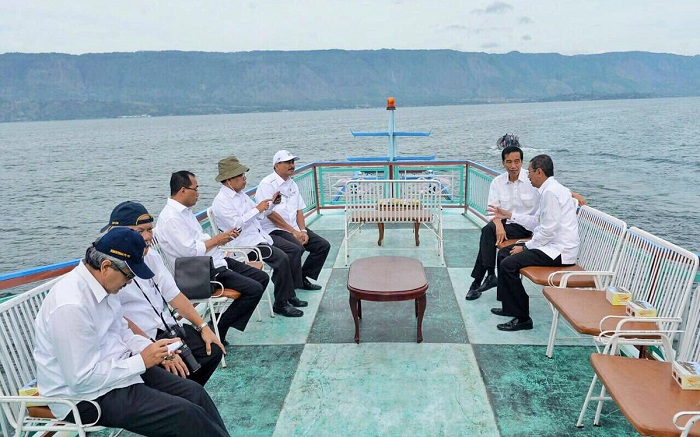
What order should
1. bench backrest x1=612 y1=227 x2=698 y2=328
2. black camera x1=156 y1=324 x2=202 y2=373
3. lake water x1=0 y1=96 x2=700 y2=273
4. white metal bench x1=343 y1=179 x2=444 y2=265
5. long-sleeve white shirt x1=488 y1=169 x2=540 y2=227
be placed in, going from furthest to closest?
lake water x1=0 y1=96 x2=700 y2=273 < white metal bench x1=343 y1=179 x2=444 y2=265 < long-sleeve white shirt x1=488 y1=169 x2=540 y2=227 < bench backrest x1=612 y1=227 x2=698 y2=328 < black camera x1=156 y1=324 x2=202 y2=373

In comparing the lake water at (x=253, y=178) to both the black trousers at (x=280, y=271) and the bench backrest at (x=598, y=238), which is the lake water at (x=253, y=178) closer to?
the bench backrest at (x=598, y=238)

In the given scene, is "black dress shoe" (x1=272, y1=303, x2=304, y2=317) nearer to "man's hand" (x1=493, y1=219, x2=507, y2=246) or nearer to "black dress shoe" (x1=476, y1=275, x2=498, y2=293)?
"black dress shoe" (x1=476, y1=275, x2=498, y2=293)

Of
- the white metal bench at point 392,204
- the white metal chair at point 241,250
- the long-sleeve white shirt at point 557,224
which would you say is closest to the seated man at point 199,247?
the white metal chair at point 241,250

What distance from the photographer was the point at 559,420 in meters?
2.90

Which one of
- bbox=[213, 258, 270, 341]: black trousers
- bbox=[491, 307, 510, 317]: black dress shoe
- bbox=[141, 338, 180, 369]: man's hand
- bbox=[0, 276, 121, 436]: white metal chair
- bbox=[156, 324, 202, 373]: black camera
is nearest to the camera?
bbox=[0, 276, 121, 436]: white metal chair

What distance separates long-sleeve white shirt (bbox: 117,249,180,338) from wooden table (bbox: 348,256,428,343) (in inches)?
61.0

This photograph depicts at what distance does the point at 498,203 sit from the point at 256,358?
319cm

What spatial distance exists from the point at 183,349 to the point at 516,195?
3.85 meters

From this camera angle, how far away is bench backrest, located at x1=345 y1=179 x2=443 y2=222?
6.12m

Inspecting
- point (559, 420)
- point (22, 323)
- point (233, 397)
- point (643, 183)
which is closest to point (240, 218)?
point (233, 397)

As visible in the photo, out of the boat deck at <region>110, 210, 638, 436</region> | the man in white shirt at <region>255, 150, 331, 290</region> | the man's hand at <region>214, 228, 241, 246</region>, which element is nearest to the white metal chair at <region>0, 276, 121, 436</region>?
the boat deck at <region>110, 210, 638, 436</region>

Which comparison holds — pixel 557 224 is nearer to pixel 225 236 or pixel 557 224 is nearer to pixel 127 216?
pixel 225 236

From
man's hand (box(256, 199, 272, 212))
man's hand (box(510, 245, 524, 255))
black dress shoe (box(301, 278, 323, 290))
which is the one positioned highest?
man's hand (box(256, 199, 272, 212))

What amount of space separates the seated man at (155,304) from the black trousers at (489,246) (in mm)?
3069
